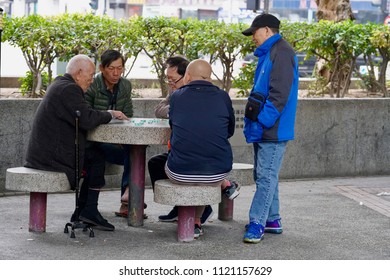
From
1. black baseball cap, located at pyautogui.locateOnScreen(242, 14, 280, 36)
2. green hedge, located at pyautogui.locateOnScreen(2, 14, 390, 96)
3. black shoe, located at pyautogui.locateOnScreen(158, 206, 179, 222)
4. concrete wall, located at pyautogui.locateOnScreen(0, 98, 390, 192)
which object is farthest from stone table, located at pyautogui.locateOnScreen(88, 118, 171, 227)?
green hedge, located at pyautogui.locateOnScreen(2, 14, 390, 96)

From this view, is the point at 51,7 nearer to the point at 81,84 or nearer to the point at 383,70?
the point at 383,70

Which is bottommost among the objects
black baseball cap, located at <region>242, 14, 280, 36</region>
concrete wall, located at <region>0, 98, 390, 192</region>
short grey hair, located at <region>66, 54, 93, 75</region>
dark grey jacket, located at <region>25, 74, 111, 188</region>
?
concrete wall, located at <region>0, 98, 390, 192</region>

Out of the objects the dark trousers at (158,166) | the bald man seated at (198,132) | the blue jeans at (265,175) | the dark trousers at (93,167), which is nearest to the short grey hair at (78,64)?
the dark trousers at (93,167)

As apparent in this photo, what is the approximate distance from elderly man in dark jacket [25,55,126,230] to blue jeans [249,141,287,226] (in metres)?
1.31

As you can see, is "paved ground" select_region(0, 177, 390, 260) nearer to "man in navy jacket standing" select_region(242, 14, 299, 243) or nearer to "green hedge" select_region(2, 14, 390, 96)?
"man in navy jacket standing" select_region(242, 14, 299, 243)

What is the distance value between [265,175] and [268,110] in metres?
0.58

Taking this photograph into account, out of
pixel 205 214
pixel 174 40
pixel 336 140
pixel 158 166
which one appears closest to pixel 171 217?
pixel 205 214

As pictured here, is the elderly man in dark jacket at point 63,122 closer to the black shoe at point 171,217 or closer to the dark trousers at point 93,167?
the dark trousers at point 93,167

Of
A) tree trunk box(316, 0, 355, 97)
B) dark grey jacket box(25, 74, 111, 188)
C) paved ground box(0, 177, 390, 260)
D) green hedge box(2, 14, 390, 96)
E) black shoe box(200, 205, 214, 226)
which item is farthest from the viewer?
tree trunk box(316, 0, 355, 97)

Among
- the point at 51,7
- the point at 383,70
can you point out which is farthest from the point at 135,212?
the point at 51,7

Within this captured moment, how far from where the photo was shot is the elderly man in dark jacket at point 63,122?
8.16 metres

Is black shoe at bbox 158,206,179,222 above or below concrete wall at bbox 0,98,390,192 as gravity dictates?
below

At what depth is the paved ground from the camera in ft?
25.4

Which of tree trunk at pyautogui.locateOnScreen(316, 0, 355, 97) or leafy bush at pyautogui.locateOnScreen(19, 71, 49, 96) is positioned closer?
leafy bush at pyautogui.locateOnScreen(19, 71, 49, 96)
